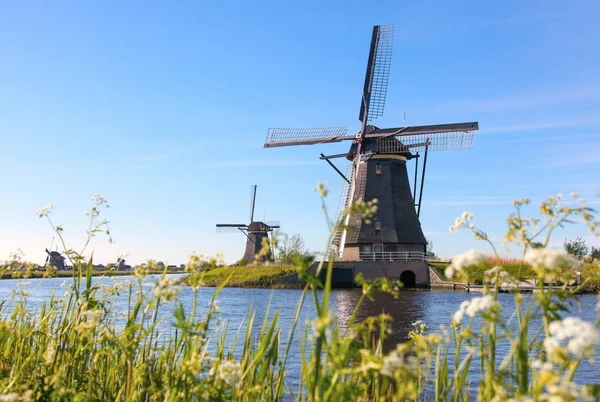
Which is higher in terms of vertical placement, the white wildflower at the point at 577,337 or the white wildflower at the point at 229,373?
the white wildflower at the point at 577,337

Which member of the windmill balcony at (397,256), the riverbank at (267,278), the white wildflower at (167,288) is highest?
the windmill balcony at (397,256)

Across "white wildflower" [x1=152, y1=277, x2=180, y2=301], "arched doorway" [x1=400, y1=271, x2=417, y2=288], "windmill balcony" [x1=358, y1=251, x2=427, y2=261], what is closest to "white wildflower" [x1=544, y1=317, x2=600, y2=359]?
"white wildflower" [x1=152, y1=277, x2=180, y2=301]

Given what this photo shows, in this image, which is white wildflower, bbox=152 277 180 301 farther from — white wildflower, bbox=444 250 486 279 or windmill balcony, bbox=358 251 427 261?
windmill balcony, bbox=358 251 427 261

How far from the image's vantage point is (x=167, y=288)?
86.9 inches

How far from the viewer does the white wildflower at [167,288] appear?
2170mm

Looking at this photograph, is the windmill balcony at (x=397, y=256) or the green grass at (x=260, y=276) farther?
the green grass at (x=260, y=276)

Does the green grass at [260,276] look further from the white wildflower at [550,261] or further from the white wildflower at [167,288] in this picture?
the white wildflower at [550,261]

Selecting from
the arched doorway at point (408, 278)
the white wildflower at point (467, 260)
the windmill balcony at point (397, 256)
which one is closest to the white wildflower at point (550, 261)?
the white wildflower at point (467, 260)

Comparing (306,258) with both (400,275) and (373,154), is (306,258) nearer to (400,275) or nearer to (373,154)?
(373,154)

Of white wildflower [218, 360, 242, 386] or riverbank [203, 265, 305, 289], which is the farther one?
riverbank [203, 265, 305, 289]

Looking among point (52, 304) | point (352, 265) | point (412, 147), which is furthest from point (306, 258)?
point (352, 265)

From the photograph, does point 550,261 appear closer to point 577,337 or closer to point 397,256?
point 577,337

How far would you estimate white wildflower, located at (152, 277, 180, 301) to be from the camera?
2.17 metres

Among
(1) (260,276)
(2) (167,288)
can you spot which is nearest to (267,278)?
(1) (260,276)
